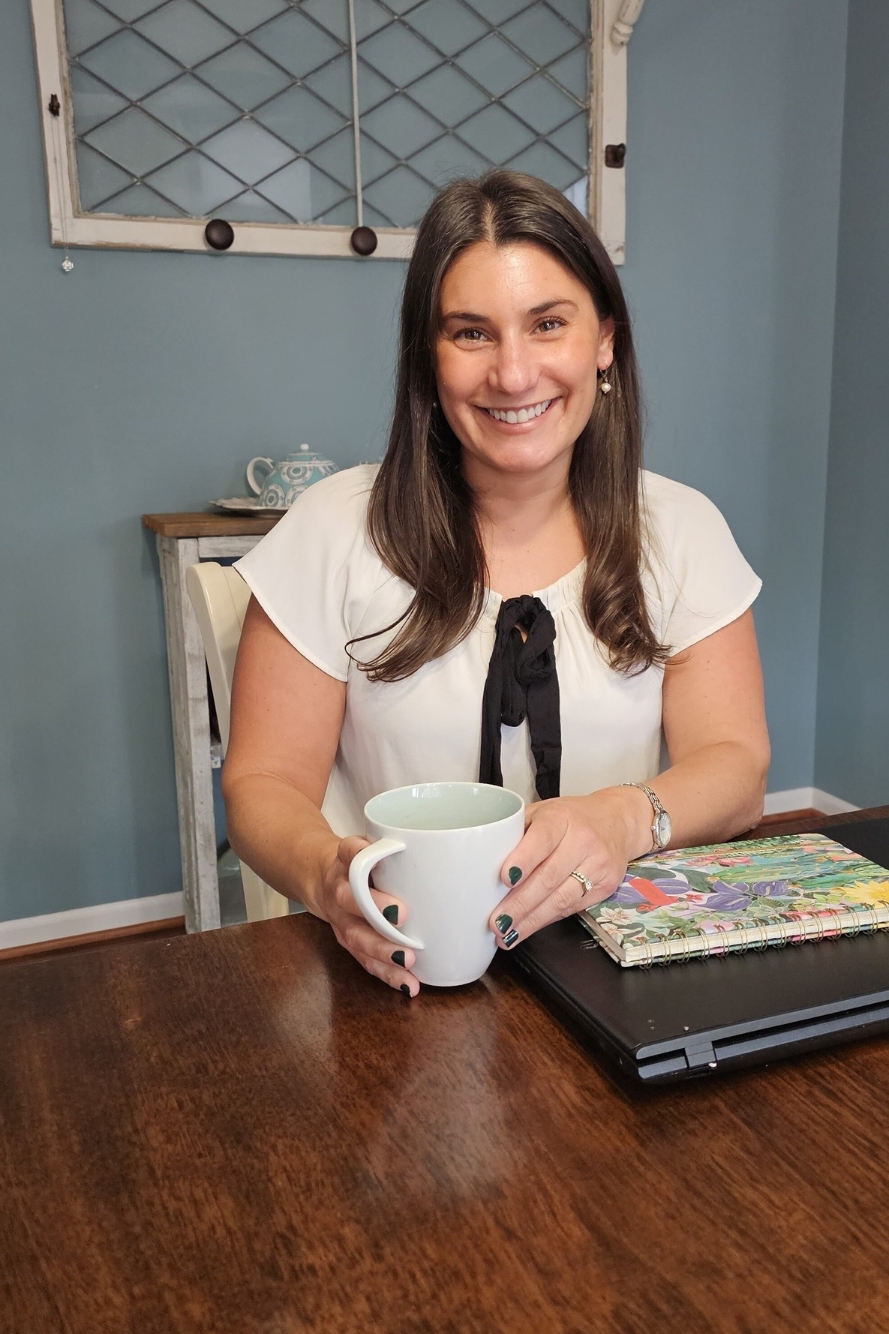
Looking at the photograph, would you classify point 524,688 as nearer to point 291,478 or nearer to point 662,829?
point 662,829

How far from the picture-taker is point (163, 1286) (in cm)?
46

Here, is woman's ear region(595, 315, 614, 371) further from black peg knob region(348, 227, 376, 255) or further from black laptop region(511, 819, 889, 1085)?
black peg knob region(348, 227, 376, 255)

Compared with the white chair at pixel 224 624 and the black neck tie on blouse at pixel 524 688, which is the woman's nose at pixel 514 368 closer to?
the black neck tie on blouse at pixel 524 688

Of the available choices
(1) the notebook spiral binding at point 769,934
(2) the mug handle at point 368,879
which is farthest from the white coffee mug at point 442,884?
(1) the notebook spiral binding at point 769,934

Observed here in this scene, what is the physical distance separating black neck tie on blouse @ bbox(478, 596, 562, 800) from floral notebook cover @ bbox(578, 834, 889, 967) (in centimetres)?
34

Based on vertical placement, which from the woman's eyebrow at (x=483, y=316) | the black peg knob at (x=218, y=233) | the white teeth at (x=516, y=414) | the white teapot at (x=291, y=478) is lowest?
the white teapot at (x=291, y=478)

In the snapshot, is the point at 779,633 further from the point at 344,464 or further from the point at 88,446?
the point at 88,446

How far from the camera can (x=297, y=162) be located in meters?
2.34

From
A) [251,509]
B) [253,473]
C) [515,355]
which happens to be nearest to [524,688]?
[515,355]

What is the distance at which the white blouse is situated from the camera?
3.92ft

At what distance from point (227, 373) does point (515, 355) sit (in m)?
1.39

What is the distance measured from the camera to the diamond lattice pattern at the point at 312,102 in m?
2.19

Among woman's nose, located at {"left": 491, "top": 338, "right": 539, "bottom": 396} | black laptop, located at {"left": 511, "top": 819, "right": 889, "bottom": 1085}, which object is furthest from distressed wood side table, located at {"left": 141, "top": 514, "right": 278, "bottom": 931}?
black laptop, located at {"left": 511, "top": 819, "right": 889, "bottom": 1085}

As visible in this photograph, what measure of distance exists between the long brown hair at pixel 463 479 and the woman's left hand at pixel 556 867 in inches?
15.5
